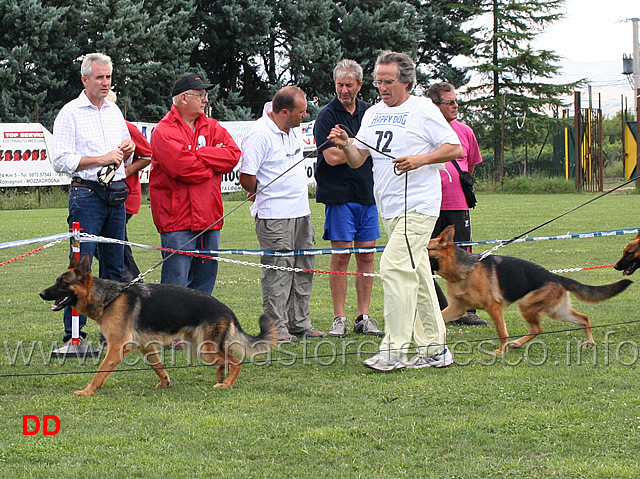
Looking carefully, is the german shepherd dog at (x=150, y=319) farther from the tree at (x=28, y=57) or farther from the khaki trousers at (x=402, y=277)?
the tree at (x=28, y=57)

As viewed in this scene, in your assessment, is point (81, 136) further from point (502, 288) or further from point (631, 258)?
point (631, 258)

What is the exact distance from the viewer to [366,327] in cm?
675

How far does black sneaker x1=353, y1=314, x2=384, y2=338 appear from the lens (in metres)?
6.71

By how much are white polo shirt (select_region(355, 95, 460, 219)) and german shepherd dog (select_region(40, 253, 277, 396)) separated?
1.37 metres

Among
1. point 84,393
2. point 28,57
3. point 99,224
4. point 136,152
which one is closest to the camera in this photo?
point 84,393

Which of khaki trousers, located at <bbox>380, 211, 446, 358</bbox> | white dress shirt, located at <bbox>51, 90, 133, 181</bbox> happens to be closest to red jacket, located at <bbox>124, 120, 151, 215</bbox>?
white dress shirt, located at <bbox>51, 90, 133, 181</bbox>

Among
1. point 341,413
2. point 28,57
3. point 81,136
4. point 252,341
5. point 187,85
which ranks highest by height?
point 28,57

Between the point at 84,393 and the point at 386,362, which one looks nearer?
the point at 84,393

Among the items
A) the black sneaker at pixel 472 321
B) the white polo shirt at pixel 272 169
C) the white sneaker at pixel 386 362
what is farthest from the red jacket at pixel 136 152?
the black sneaker at pixel 472 321

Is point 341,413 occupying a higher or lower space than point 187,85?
lower

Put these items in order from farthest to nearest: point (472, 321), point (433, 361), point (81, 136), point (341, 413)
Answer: point (472, 321), point (81, 136), point (433, 361), point (341, 413)

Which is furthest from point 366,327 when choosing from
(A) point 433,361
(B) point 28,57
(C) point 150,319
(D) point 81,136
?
(B) point 28,57

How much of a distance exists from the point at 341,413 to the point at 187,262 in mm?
2385

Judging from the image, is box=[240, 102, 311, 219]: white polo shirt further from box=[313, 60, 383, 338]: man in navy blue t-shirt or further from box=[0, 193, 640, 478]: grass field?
box=[0, 193, 640, 478]: grass field
